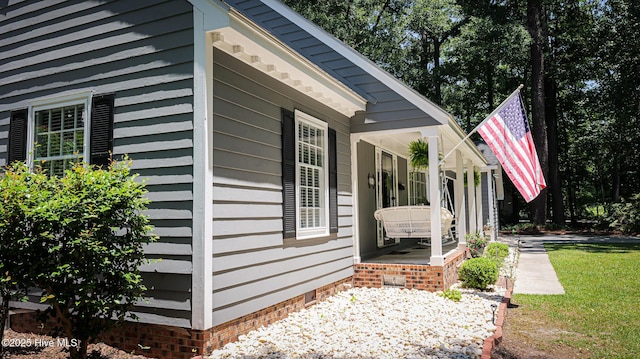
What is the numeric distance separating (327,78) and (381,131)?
188cm

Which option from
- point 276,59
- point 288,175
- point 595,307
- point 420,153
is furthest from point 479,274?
point 276,59

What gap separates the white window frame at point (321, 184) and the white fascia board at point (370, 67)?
5.09ft

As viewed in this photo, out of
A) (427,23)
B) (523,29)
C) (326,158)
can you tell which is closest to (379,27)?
(427,23)

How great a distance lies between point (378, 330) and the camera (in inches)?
197

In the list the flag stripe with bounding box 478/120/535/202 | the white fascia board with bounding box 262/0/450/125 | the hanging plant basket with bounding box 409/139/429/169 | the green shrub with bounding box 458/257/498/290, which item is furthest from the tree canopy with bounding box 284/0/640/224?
the green shrub with bounding box 458/257/498/290

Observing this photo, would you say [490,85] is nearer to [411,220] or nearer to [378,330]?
[411,220]

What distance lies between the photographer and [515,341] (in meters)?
4.86

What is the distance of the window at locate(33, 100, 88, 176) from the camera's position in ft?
16.3

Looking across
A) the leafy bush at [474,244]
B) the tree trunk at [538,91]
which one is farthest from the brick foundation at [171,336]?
the tree trunk at [538,91]

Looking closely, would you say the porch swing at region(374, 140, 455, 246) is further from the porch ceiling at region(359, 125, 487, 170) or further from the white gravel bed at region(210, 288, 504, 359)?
the white gravel bed at region(210, 288, 504, 359)

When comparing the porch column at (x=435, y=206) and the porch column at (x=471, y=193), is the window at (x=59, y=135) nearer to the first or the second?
the porch column at (x=435, y=206)

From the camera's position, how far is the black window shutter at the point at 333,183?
21.9 ft

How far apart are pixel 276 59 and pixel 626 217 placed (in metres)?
21.2

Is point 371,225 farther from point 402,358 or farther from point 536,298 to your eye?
point 402,358
